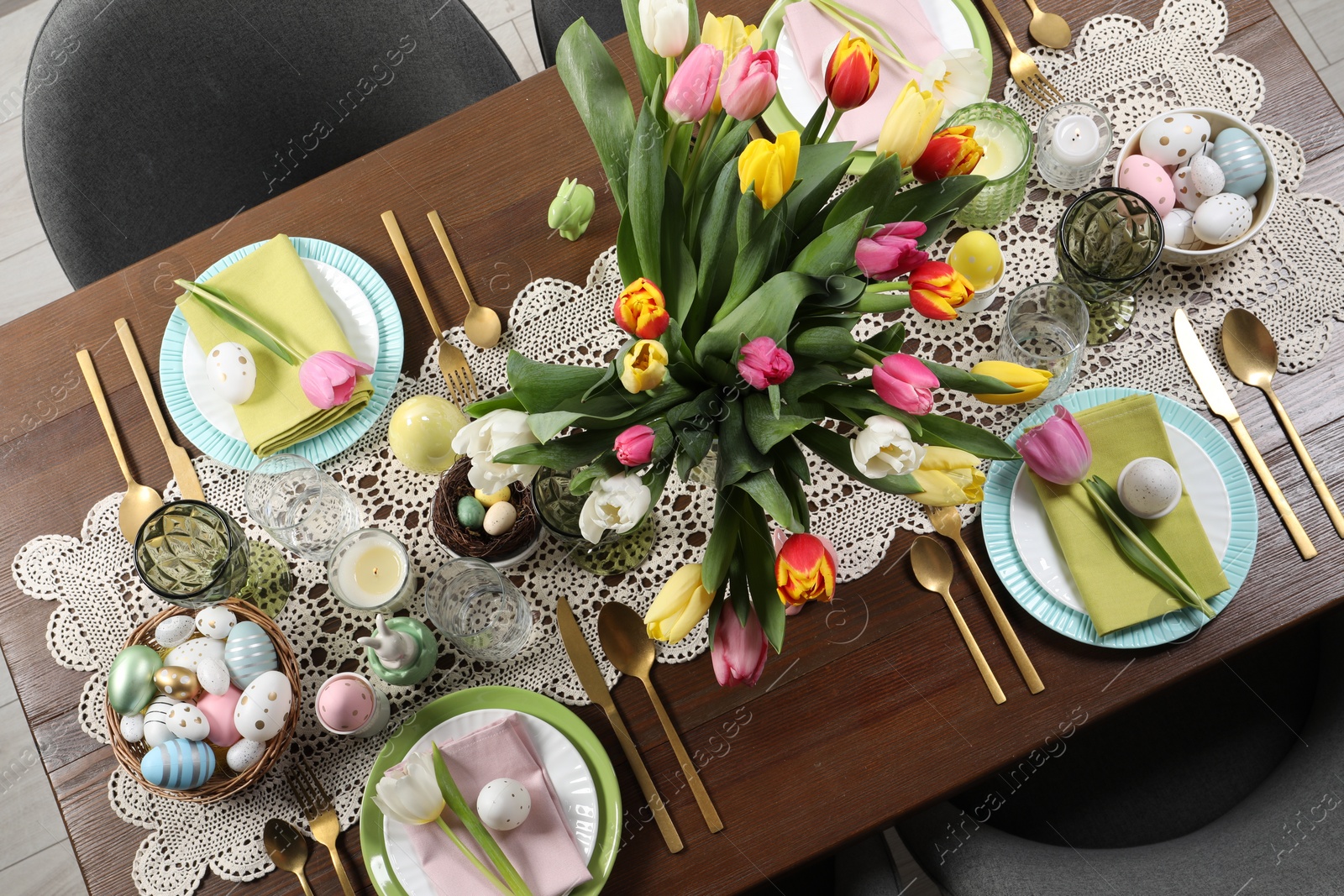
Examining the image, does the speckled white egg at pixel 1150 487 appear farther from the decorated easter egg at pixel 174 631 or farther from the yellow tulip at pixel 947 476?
the decorated easter egg at pixel 174 631

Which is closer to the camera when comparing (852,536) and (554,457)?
(554,457)

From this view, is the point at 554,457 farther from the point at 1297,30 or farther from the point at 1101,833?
the point at 1297,30

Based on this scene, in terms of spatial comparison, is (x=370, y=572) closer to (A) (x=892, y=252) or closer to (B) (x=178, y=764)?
(B) (x=178, y=764)

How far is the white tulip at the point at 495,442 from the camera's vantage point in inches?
23.5

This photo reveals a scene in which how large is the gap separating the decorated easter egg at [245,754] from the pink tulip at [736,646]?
0.48 m

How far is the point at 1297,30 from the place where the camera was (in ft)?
6.21

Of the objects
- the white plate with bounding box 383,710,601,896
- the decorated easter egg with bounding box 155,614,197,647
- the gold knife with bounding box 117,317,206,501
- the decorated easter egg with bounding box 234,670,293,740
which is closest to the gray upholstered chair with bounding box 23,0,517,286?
the gold knife with bounding box 117,317,206,501

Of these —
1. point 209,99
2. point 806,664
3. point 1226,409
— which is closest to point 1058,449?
point 1226,409

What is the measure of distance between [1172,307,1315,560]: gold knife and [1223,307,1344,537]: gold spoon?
0.02 metres

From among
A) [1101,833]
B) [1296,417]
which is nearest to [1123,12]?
[1296,417]

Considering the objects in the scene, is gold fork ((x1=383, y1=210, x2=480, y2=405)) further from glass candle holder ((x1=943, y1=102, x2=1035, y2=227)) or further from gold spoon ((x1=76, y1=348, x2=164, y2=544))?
glass candle holder ((x1=943, y1=102, x2=1035, y2=227))

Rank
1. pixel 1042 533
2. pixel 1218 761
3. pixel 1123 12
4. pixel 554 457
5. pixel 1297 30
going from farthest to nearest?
pixel 1297 30
pixel 1218 761
pixel 1123 12
pixel 1042 533
pixel 554 457

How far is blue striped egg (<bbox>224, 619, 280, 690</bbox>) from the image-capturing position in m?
0.87

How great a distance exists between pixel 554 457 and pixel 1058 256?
0.62 meters
